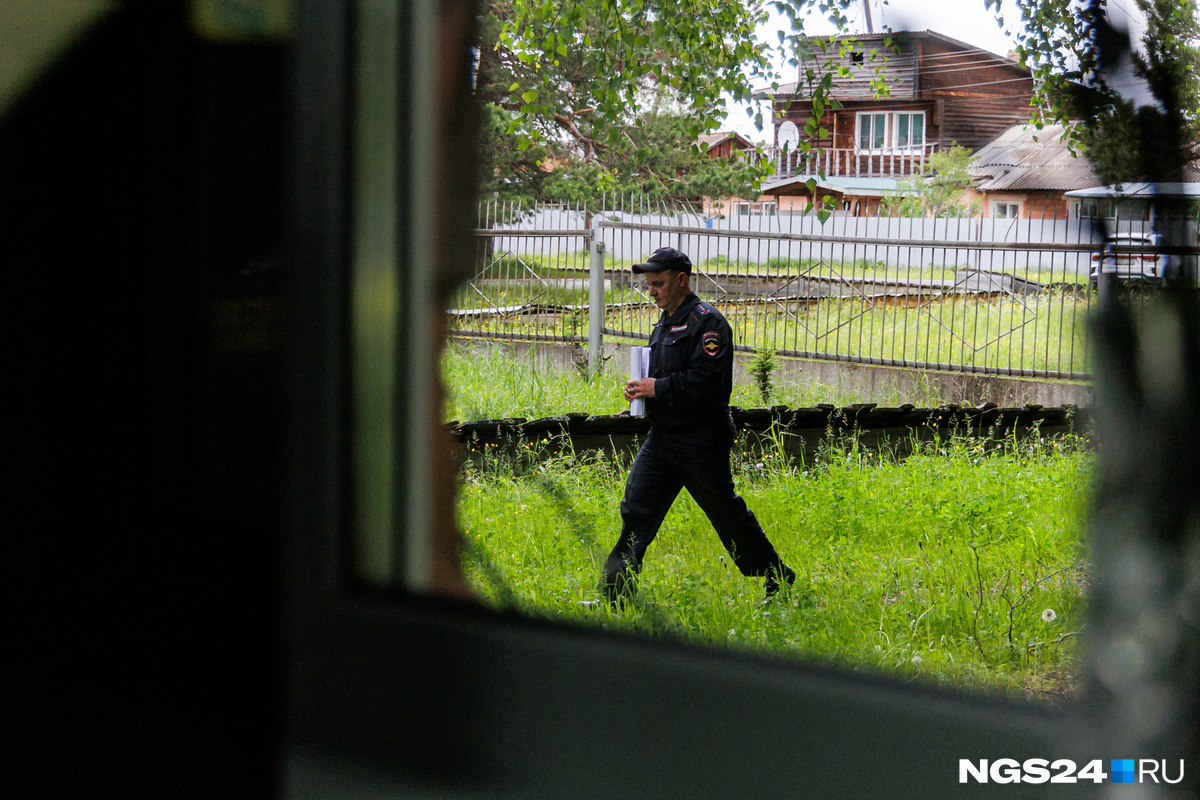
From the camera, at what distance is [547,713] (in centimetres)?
131

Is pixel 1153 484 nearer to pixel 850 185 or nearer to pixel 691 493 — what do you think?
pixel 691 493

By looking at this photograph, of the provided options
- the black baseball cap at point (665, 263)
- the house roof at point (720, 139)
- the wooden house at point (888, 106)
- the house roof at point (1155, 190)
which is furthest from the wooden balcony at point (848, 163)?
the house roof at point (1155, 190)

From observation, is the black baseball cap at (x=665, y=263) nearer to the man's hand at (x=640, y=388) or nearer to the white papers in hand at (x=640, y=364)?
the white papers in hand at (x=640, y=364)

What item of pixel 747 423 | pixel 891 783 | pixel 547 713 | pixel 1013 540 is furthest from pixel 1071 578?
pixel 747 423

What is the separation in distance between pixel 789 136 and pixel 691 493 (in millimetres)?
1624

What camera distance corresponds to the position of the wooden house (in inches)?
66.0

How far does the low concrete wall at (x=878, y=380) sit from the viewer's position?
622cm

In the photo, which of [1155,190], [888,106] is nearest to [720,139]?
[888,106]

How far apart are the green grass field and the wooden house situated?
29.7 inches

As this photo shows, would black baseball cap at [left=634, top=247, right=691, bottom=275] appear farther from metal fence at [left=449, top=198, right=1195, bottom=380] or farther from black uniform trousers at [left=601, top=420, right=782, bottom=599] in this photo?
metal fence at [left=449, top=198, right=1195, bottom=380]

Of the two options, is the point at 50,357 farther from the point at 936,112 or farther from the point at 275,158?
the point at 936,112

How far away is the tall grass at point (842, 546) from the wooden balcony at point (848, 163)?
48.7 inches

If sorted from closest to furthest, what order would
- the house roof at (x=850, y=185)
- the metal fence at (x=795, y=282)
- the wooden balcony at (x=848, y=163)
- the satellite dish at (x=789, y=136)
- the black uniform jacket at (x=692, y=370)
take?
the black uniform jacket at (x=692, y=370)
the wooden balcony at (x=848, y=163)
the satellite dish at (x=789, y=136)
the house roof at (x=850, y=185)
the metal fence at (x=795, y=282)

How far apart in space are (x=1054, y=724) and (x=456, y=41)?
109 cm
